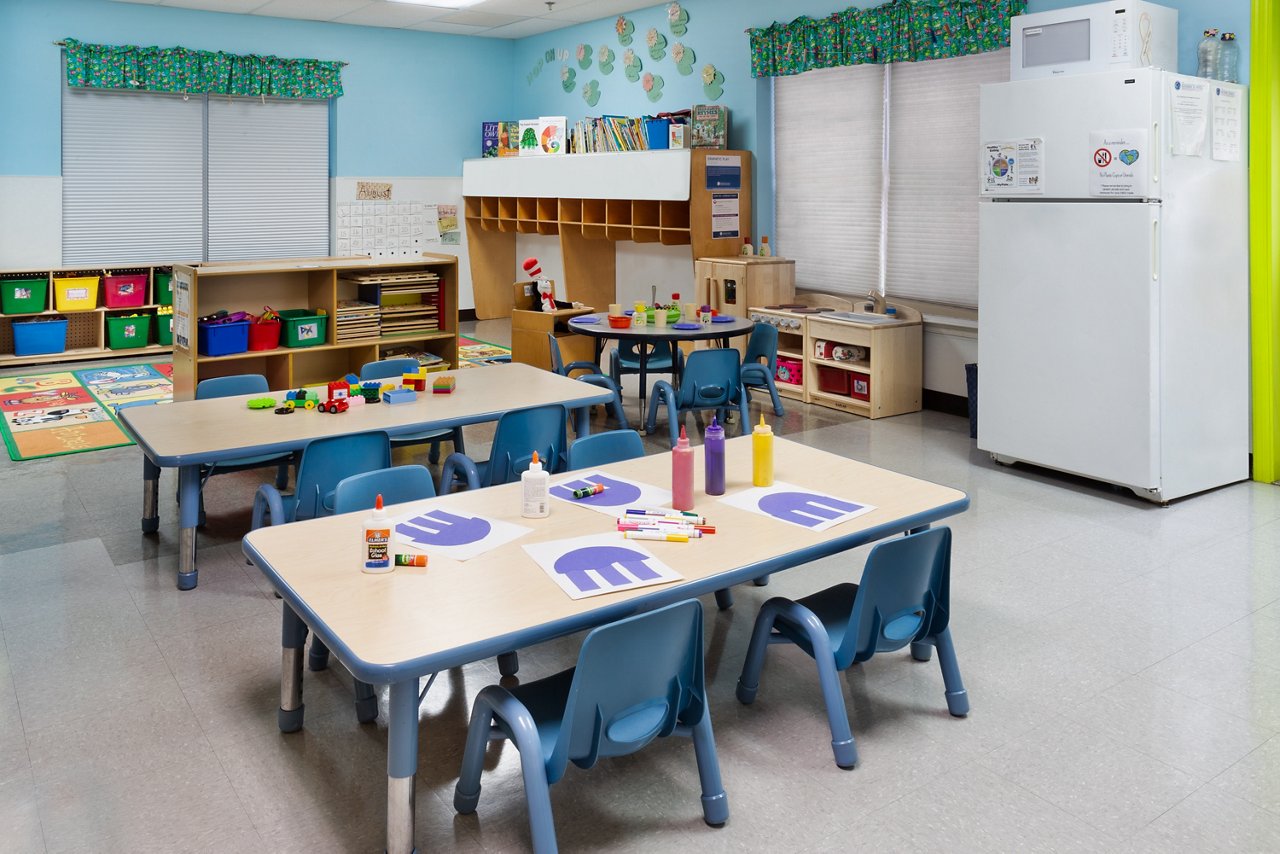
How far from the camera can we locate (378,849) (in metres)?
2.43

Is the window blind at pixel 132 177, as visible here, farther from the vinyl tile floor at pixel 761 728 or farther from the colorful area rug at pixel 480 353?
the vinyl tile floor at pixel 761 728

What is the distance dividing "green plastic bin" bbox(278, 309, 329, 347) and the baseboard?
4063mm

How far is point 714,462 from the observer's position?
124 inches

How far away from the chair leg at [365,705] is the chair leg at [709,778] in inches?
40.9

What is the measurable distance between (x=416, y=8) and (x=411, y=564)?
328 inches

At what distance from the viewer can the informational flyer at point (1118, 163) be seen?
15.8ft

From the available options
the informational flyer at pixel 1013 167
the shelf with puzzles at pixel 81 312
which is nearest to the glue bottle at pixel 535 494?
the informational flyer at pixel 1013 167

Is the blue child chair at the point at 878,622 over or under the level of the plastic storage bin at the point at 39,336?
under

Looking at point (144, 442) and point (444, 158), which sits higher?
point (444, 158)

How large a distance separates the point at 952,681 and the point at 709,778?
2.99ft

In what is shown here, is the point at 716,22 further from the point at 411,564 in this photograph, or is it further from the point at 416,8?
the point at 411,564

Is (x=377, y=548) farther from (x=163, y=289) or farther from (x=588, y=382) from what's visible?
(x=163, y=289)

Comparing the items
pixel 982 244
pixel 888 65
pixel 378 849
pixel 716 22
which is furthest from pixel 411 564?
pixel 716 22

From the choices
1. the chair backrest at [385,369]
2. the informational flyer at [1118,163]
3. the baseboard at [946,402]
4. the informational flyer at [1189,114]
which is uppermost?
the informational flyer at [1189,114]
